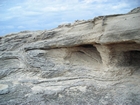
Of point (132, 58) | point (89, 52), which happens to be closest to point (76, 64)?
point (89, 52)

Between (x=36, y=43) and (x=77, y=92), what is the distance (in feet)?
5.35

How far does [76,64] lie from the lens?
4094 mm

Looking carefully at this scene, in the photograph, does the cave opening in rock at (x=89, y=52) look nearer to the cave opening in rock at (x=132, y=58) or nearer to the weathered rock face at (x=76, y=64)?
the weathered rock face at (x=76, y=64)

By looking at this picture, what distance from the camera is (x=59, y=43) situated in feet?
13.2

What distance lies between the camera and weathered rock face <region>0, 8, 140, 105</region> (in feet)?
10.9

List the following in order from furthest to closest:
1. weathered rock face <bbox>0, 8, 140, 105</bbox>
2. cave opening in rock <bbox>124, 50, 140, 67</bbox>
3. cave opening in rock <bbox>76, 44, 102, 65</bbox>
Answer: cave opening in rock <bbox>76, 44, 102, 65</bbox>
cave opening in rock <bbox>124, 50, 140, 67</bbox>
weathered rock face <bbox>0, 8, 140, 105</bbox>

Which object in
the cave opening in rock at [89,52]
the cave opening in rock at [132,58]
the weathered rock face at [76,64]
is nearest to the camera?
the weathered rock face at [76,64]

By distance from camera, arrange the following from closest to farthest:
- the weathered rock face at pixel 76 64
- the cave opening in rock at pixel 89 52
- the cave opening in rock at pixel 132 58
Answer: the weathered rock face at pixel 76 64 → the cave opening in rock at pixel 132 58 → the cave opening in rock at pixel 89 52

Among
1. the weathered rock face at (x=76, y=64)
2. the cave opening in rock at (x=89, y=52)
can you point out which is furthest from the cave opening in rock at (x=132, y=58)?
the cave opening in rock at (x=89, y=52)

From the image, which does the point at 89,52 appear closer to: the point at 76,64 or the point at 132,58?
the point at 76,64

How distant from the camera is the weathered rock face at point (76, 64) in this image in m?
A: 3.32

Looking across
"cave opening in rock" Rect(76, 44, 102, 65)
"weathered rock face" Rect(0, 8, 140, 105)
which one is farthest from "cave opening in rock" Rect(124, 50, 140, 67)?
"cave opening in rock" Rect(76, 44, 102, 65)

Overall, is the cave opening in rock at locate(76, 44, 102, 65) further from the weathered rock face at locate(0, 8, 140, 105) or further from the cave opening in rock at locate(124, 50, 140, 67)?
the cave opening in rock at locate(124, 50, 140, 67)

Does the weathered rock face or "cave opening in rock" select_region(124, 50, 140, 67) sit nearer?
the weathered rock face
